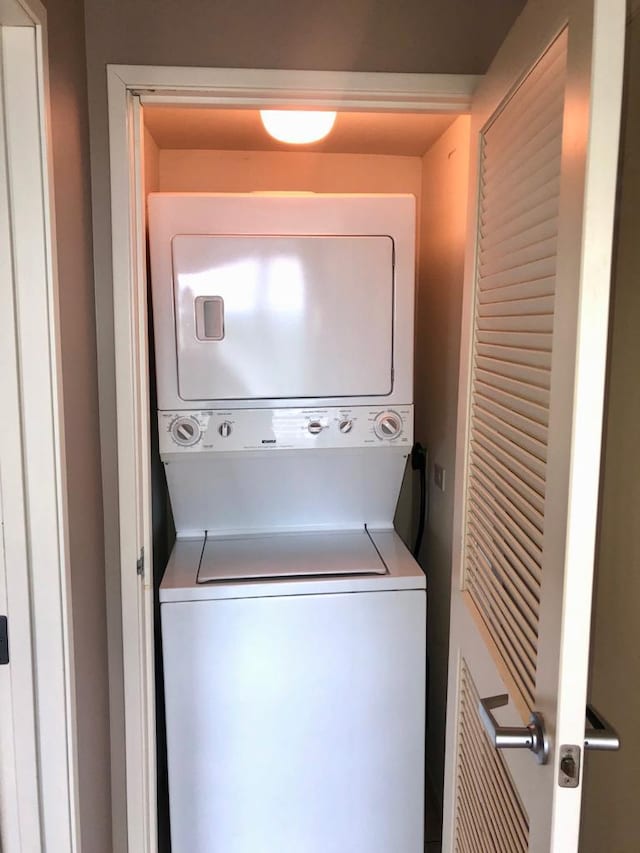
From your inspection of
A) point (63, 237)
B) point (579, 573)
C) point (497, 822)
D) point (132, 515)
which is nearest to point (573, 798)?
point (579, 573)

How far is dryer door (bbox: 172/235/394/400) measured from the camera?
177cm

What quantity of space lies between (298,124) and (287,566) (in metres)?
1.23

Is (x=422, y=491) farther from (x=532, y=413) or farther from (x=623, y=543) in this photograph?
(x=532, y=413)

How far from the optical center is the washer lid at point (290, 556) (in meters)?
1.75

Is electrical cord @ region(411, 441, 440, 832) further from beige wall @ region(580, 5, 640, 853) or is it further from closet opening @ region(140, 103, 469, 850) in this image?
beige wall @ region(580, 5, 640, 853)

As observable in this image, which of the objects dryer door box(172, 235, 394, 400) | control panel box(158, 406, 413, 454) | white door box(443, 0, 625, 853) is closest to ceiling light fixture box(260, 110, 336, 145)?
dryer door box(172, 235, 394, 400)

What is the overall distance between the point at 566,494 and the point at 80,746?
1115mm

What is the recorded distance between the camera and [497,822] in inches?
45.0

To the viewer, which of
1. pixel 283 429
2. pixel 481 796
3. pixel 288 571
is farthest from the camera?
pixel 283 429

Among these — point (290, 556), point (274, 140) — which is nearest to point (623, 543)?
point (290, 556)

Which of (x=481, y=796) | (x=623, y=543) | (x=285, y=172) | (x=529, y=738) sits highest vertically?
(x=285, y=172)

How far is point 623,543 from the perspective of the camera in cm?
111

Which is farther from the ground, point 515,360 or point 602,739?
point 515,360

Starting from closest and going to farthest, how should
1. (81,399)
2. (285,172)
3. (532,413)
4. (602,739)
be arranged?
1. (602,739)
2. (532,413)
3. (81,399)
4. (285,172)
